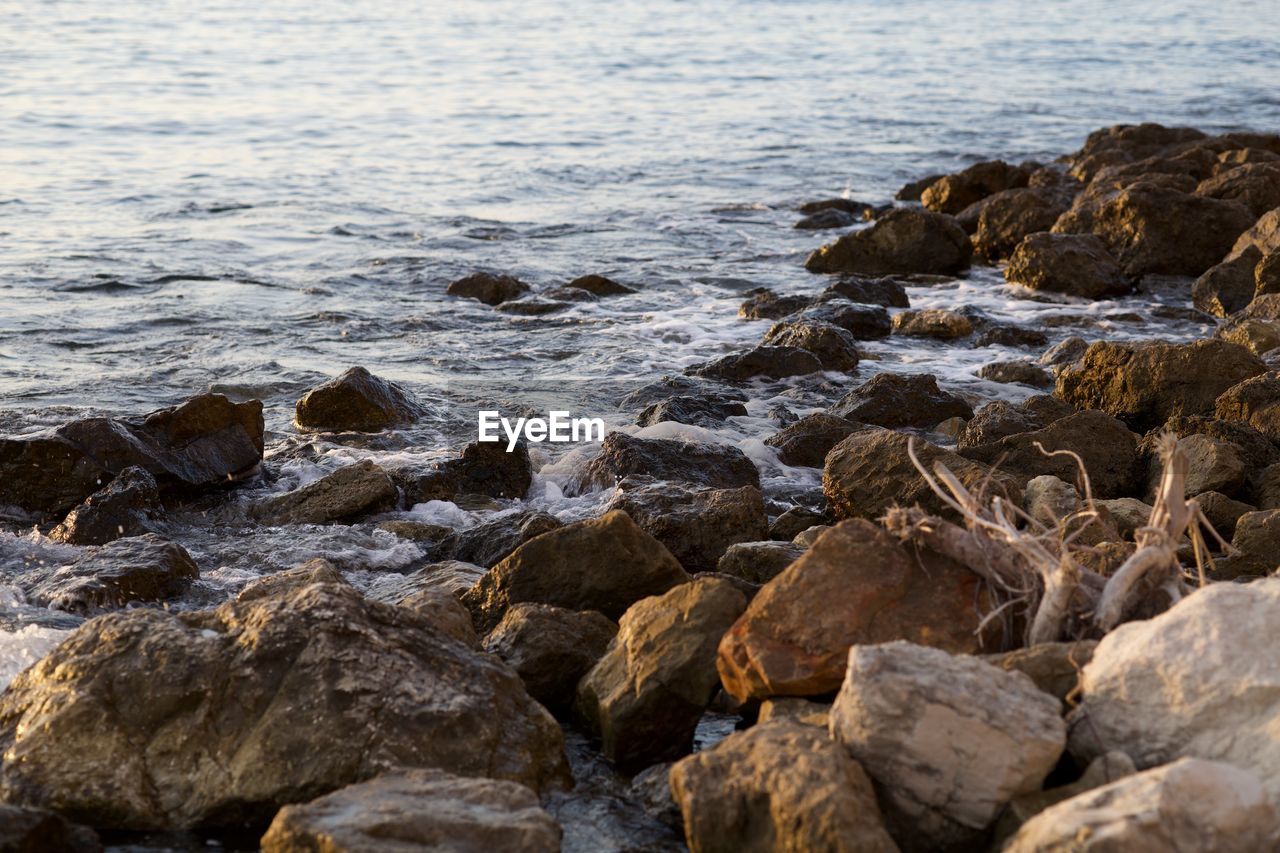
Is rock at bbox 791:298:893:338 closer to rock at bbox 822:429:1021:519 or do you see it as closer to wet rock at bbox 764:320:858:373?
wet rock at bbox 764:320:858:373

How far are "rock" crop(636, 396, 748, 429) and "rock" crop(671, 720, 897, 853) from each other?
5229 millimetres

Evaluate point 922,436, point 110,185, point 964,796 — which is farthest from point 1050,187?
point 964,796

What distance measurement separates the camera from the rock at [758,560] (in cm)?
552

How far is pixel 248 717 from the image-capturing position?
399 centimetres

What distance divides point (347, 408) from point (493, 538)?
2.64 m

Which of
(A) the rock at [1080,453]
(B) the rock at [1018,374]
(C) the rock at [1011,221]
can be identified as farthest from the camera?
(C) the rock at [1011,221]

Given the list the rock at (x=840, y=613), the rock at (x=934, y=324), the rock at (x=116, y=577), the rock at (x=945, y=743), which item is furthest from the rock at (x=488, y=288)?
the rock at (x=945, y=743)

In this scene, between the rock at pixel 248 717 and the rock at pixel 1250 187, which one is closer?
the rock at pixel 248 717

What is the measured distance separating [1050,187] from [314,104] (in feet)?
45.2

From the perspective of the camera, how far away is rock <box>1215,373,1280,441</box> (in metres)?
7.48

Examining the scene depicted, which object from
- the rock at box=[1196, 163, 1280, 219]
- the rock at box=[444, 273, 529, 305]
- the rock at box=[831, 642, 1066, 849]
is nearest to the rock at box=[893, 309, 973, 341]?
the rock at box=[444, 273, 529, 305]

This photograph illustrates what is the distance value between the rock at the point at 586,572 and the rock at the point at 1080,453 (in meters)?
2.36

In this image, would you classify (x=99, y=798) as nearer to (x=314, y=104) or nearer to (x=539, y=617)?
(x=539, y=617)

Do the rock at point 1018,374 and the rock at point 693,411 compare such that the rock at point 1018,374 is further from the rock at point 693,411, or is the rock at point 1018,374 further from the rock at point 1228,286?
the rock at point 1228,286
